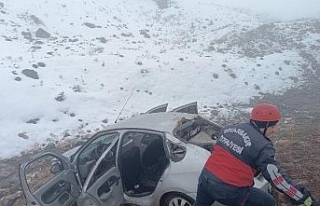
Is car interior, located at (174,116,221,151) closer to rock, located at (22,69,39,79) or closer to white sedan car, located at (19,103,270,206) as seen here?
white sedan car, located at (19,103,270,206)

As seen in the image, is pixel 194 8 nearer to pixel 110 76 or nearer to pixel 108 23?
pixel 108 23

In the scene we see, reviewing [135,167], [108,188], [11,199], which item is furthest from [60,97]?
[108,188]

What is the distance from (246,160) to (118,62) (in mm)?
12601

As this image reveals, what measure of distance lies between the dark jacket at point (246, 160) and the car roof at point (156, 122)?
5.27 feet

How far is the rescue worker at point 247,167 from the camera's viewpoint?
3768 millimetres

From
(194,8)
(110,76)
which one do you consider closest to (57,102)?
(110,76)

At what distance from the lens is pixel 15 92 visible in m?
13.0

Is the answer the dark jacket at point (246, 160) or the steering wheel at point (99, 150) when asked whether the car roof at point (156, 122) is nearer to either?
the steering wheel at point (99, 150)

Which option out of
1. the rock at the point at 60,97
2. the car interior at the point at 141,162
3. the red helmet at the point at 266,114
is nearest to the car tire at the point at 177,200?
the car interior at the point at 141,162

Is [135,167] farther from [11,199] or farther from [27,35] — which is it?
[27,35]

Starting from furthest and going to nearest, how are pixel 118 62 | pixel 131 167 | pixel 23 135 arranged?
pixel 118 62, pixel 23 135, pixel 131 167

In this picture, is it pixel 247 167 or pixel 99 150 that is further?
pixel 99 150

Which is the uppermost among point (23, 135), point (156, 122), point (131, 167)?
point (156, 122)

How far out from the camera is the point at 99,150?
6.30 m
